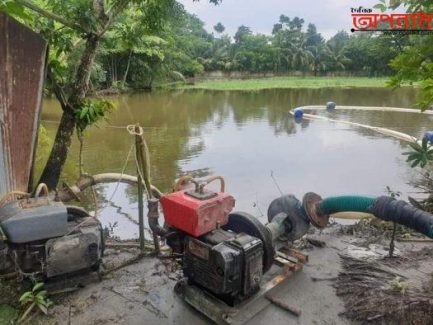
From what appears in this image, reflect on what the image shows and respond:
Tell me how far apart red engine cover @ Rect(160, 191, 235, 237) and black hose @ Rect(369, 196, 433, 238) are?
102 cm

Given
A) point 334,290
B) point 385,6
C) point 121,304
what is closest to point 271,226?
point 334,290

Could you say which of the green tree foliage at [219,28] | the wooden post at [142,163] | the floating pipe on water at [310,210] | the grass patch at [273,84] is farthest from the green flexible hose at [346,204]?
the green tree foliage at [219,28]

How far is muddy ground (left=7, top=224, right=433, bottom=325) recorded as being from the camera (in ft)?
7.70

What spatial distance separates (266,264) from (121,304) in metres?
1.01

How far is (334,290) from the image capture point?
2668 millimetres

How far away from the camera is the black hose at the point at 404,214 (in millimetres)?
2272

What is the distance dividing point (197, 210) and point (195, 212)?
0.05 feet

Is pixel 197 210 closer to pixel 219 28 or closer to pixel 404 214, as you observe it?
pixel 404 214

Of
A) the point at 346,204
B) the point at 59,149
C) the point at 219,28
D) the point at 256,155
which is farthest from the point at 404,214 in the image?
the point at 219,28

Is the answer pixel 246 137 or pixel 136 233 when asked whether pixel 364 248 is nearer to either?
pixel 136 233

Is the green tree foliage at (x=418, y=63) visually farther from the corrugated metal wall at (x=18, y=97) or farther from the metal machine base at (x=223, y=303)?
→ the corrugated metal wall at (x=18, y=97)

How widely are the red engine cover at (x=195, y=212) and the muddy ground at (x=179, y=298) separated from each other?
1.92 feet

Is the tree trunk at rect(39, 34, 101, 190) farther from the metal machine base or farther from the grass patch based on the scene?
the grass patch

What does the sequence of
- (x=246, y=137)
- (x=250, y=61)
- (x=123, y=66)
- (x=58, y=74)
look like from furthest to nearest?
(x=250, y=61)
(x=123, y=66)
(x=246, y=137)
(x=58, y=74)
